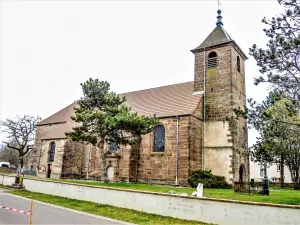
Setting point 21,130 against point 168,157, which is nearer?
point 168,157

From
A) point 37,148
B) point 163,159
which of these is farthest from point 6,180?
point 163,159

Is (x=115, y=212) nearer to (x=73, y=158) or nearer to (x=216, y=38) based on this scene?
(x=73, y=158)

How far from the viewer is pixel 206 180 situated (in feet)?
66.3

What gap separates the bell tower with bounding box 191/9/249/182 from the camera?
2219 centimetres

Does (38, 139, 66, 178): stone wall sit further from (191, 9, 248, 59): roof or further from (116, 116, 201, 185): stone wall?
(191, 9, 248, 59): roof

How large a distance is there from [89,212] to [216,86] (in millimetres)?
16137

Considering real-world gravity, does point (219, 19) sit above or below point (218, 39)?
above

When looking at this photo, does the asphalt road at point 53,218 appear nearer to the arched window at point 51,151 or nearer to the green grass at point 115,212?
the green grass at point 115,212

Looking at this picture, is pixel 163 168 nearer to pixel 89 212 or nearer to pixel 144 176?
pixel 144 176

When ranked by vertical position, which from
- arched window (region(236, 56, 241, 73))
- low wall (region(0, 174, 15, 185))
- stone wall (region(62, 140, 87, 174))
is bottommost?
low wall (region(0, 174, 15, 185))

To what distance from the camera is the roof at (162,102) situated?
2389 centimetres

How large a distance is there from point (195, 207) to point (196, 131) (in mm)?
12403

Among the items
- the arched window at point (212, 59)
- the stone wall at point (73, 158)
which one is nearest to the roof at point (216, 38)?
the arched window at point (212, 59)

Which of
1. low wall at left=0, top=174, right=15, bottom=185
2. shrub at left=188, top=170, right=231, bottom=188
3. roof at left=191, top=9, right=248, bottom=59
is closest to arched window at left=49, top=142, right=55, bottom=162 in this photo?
low wall at left=0, top=174, right=15, bottom=185
